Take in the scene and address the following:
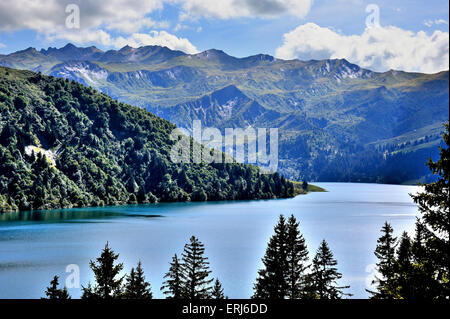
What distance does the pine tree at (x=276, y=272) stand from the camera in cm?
3303

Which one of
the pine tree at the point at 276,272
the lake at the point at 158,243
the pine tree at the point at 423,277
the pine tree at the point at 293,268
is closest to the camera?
the pine tree at the point at 423,277

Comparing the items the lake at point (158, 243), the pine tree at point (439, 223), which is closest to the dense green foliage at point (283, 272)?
the lake at point (158, 243)

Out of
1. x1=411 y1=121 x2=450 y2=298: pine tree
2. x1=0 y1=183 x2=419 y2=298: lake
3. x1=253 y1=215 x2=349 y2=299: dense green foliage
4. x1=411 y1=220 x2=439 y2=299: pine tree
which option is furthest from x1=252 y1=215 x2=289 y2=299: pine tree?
x1=411 y1=121 x2=450 y2=298: pine tree

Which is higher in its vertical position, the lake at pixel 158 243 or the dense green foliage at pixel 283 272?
the dense green foliage at pixel 283 272

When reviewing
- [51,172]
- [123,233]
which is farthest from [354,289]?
[51,172]

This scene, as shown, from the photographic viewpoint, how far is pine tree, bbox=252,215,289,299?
108ft

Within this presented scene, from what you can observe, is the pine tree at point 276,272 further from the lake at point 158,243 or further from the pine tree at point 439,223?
the pine tree at point 439,223

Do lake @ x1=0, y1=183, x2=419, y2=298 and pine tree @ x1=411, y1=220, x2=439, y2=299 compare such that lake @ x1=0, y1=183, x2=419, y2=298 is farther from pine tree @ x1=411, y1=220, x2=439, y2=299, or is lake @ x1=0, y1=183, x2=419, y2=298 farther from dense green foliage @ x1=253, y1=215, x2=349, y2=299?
pine tree @ x1=411, y1=220, x2=439, y2=299

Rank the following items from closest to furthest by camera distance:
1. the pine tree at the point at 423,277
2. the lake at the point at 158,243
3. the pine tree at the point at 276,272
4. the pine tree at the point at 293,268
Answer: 1. the pine tree at the point at 423,277
2. the pine tree at the point at 276,272
3. the pine tree at the point at 293,268
4. the lake at the point at 158,243

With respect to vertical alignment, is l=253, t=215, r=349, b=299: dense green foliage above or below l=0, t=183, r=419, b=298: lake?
above

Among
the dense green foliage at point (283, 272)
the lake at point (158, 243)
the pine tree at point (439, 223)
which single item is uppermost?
the pine tree at point (439, 223)

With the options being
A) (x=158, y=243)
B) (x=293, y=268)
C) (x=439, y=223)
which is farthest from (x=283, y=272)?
(x=158, y=243)

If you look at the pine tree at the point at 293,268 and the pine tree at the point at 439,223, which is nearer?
the pine tree at the point at 439,223
